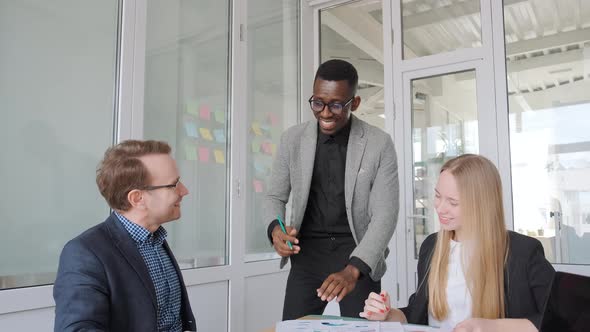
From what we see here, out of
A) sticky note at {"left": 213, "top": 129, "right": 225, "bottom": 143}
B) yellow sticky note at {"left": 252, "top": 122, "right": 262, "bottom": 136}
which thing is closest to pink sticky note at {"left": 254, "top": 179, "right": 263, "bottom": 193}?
yellow sticky note at {"left": 252, "top": 122, "right": 262, "bottom": 136}

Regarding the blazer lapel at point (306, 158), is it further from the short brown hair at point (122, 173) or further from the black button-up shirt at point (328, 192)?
the short brown hair at point (122, 173)

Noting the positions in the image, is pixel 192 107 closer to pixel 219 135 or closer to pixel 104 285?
pixel 219 135

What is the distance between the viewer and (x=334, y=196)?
1.91m

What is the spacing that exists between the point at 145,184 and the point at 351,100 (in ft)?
2.81

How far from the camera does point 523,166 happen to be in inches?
129

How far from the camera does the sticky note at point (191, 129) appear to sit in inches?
114

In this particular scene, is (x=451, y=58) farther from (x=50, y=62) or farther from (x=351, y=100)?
(x=50, y=62)

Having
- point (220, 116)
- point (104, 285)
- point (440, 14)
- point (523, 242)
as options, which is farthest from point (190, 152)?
point (440, 14)

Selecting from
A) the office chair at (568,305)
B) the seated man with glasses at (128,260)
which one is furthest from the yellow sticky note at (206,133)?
the office chair at (568,305)

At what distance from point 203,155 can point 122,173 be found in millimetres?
1654

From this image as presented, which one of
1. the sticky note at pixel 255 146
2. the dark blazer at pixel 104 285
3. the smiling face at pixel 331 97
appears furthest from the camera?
the sticky note at pixel 255 146

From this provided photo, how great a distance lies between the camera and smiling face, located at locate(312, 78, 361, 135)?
179cm

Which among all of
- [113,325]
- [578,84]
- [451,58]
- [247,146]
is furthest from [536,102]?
[113,325]

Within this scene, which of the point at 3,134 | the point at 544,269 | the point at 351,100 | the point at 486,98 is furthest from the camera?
the point at 486,98
